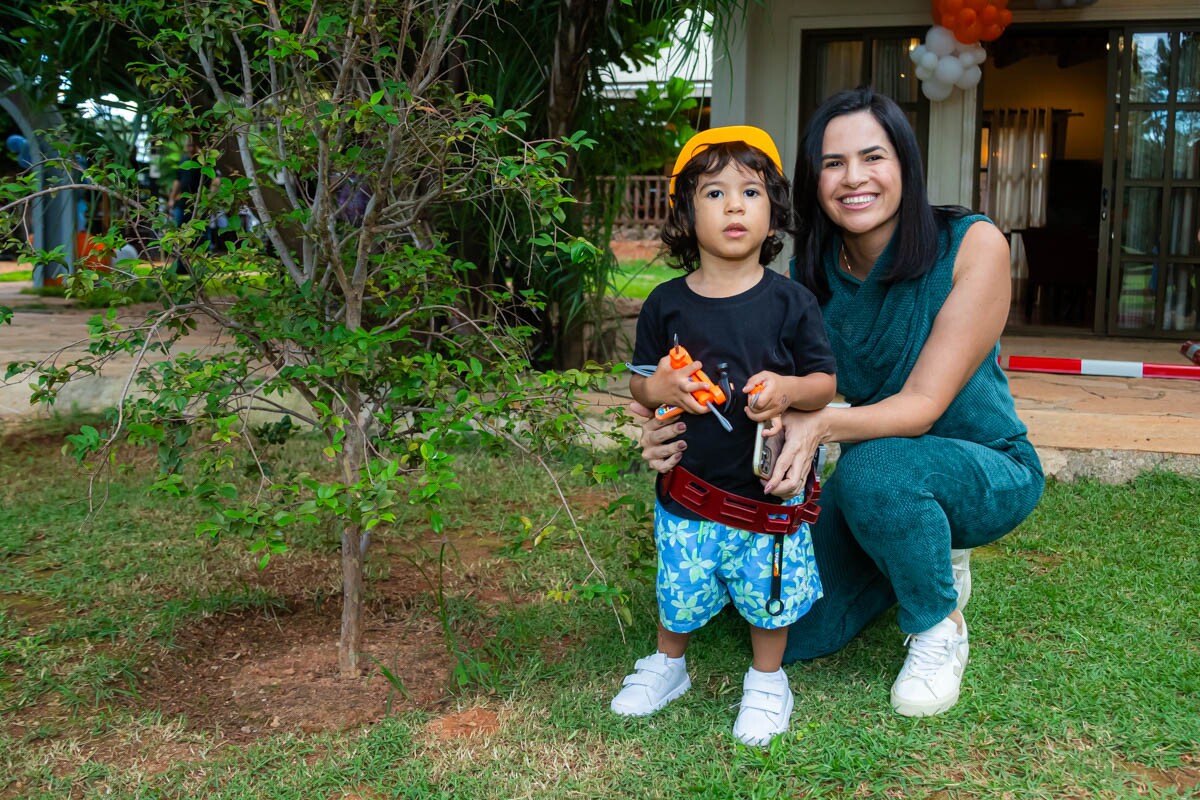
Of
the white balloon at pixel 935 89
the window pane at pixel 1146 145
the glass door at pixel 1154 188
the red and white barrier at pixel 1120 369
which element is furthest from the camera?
the window pane at pixel 1146 145

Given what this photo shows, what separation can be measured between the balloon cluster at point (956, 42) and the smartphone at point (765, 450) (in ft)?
15.5

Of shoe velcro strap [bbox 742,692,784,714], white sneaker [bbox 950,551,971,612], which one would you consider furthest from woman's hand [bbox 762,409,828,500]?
white sneaker [bbox 950,551,971,612]

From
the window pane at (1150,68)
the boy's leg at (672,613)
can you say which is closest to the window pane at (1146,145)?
the window pane at (1150,68)

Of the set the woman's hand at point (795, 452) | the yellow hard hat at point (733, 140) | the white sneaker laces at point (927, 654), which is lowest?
the white sneaker laces at point (927, 654)

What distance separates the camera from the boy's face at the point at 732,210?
6.82ft

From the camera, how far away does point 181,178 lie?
26.2ft

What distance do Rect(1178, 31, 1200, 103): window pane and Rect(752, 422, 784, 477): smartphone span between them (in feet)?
19.8

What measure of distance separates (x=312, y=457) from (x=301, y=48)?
8.19 feet

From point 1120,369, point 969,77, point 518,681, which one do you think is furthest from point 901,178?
point 969,77

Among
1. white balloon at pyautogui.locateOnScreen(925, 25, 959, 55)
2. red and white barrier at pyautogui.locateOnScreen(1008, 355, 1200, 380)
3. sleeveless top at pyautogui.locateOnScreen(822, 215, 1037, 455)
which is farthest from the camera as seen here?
white balloon at pyautogui.locateOnScreen(925, 25, 959, 55)

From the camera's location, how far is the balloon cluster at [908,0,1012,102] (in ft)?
19.9

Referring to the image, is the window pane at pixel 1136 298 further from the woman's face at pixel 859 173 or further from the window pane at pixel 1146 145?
the woman's face at pixel 859 173

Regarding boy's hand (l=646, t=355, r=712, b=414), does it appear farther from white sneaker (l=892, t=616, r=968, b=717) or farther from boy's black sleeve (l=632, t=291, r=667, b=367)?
white sneaker (l=892, t=616, r=968, b=717)

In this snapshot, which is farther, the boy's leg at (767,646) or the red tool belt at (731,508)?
the boy's leg at (767,646)
